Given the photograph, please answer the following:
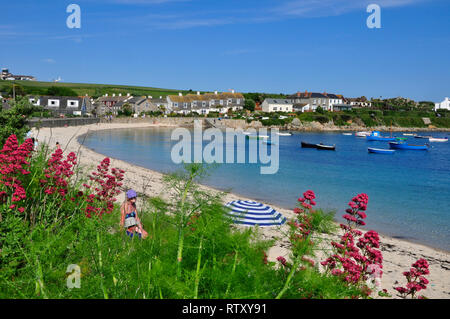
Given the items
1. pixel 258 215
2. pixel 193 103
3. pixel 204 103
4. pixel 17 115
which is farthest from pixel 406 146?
pixel 193 103

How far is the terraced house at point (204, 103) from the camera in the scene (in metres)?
138

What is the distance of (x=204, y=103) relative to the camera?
141875 millimetres

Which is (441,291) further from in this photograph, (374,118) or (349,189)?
(374,118)

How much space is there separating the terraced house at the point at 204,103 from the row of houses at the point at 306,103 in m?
11.9

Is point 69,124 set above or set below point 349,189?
above

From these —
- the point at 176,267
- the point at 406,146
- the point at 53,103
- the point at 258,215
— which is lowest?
the point at 406,146

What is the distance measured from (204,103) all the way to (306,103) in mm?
43140

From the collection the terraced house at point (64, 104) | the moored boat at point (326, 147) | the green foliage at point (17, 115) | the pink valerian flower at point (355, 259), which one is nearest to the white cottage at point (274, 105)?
the terraced house at point (64, 104)

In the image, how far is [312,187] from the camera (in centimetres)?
3075

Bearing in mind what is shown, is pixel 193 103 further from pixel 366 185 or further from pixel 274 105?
pixel 366 185

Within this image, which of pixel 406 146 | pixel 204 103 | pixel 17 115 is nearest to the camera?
pixel 17 115

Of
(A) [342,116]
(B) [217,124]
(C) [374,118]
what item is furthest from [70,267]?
(C) [374,118]

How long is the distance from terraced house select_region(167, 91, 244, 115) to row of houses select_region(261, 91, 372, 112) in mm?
11903

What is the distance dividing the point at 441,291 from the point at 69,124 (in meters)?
78.7
